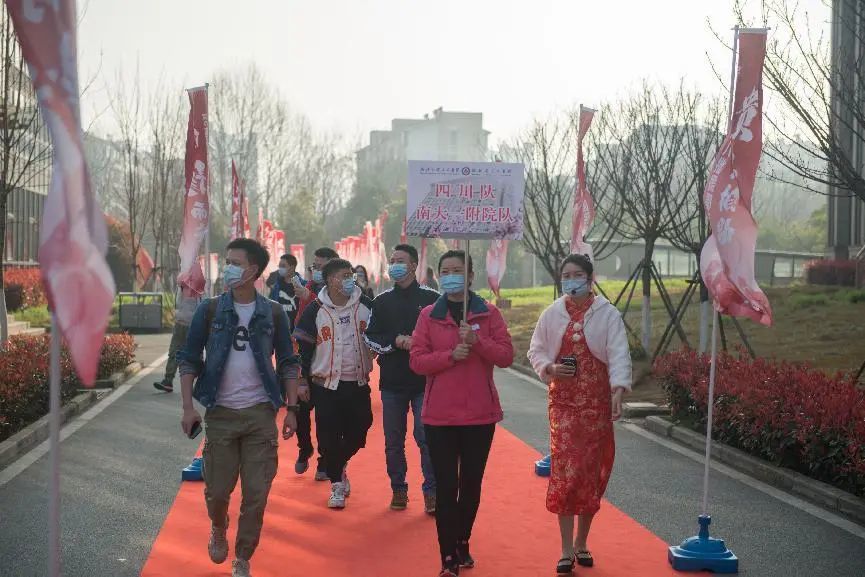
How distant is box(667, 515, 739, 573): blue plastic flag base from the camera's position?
22.4 feet

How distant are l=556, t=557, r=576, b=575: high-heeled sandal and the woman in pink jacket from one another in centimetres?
Result: 52

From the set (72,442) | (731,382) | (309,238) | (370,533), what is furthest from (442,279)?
(309,238)

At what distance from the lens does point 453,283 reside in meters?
6.91

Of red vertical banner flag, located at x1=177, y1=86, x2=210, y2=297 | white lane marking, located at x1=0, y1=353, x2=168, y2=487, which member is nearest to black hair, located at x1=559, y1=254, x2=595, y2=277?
red vertical banner flag, located at x1=177, y1=86, x2=210, y2=297

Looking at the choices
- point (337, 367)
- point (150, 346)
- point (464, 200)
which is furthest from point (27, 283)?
point (464, 200)

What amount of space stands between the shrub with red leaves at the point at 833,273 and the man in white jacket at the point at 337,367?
26.7m

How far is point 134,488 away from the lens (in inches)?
367

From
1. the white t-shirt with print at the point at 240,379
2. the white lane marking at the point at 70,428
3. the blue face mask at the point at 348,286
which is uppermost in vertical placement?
the blue face mask at the point at 348,286

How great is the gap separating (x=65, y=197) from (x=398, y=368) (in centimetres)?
410

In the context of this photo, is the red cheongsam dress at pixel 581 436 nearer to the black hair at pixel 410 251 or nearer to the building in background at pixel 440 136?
the black hair at pixel 410 251

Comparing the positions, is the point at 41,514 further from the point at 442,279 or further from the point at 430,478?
the point at 442,279

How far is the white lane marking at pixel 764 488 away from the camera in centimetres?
817

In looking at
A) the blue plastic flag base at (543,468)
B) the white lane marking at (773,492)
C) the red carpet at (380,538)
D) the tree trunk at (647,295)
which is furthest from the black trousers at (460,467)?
the tree trunk at (647,295)

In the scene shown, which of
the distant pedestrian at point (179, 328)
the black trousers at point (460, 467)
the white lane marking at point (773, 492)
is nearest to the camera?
the black trousers at point (460, 467)
